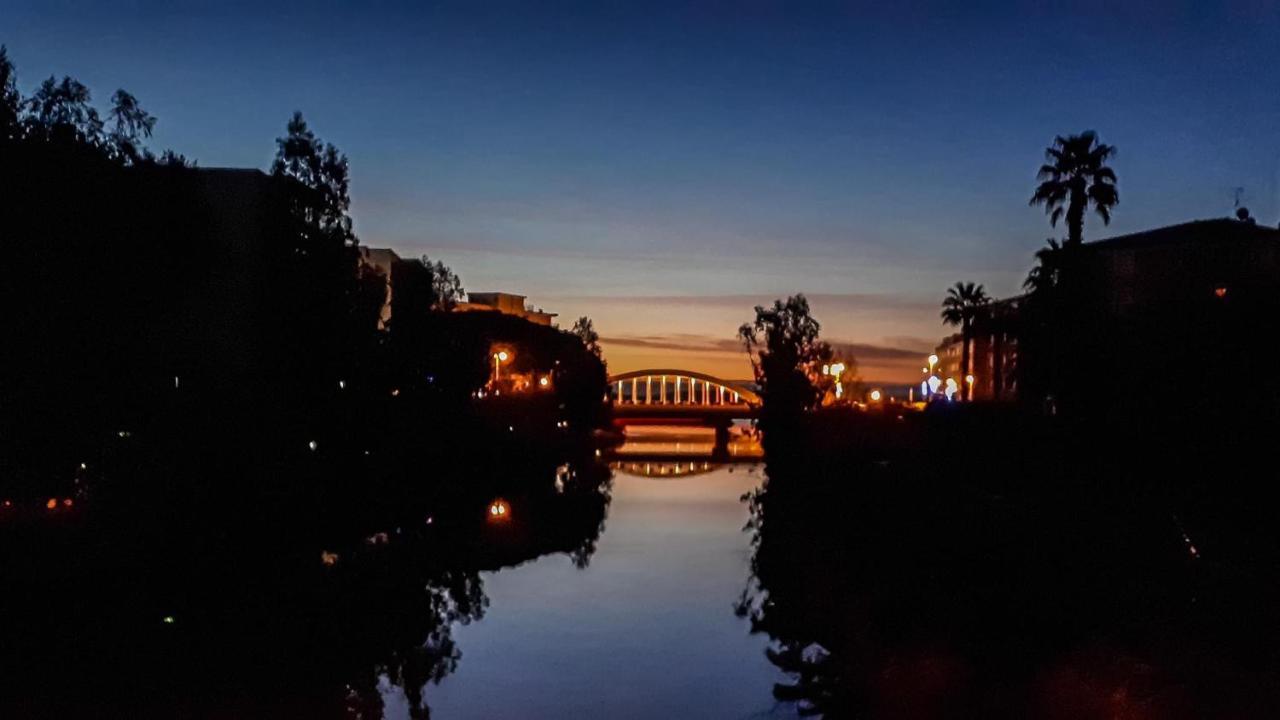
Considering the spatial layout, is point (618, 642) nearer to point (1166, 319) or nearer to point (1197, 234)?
point (1166, 319)

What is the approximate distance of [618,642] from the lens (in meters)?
26.2

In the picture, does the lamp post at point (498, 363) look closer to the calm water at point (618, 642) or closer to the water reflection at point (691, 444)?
the water reflection at point (691, 444)

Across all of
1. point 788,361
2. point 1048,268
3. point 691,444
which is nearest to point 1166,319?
point 1048,268

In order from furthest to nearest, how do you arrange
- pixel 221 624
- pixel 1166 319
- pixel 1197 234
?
pixel 1197 234, pixel 1166 319, pixel 221 624

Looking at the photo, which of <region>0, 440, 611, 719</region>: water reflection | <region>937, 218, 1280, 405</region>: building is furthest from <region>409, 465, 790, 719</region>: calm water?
<region>937, 218, 1280, 405</region>: building

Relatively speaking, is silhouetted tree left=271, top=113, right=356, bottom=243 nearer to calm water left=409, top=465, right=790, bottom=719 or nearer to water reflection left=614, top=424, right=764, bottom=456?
calm water left=409, top=465, right=790, bottom=719

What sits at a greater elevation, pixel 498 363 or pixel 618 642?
pixel 498 363

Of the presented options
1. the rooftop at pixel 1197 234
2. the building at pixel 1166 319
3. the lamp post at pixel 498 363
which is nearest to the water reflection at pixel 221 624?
the building at pixel 1166 319

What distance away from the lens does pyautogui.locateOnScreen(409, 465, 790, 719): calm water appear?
Answer: 2105 centimetres

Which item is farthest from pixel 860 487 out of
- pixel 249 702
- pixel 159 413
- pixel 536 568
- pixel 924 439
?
pixel 249 702

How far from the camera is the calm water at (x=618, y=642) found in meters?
21.0

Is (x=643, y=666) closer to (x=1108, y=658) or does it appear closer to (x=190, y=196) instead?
(x=1108, y=658)

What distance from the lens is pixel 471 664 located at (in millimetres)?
23688

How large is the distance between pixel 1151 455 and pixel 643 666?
11.1 meters
